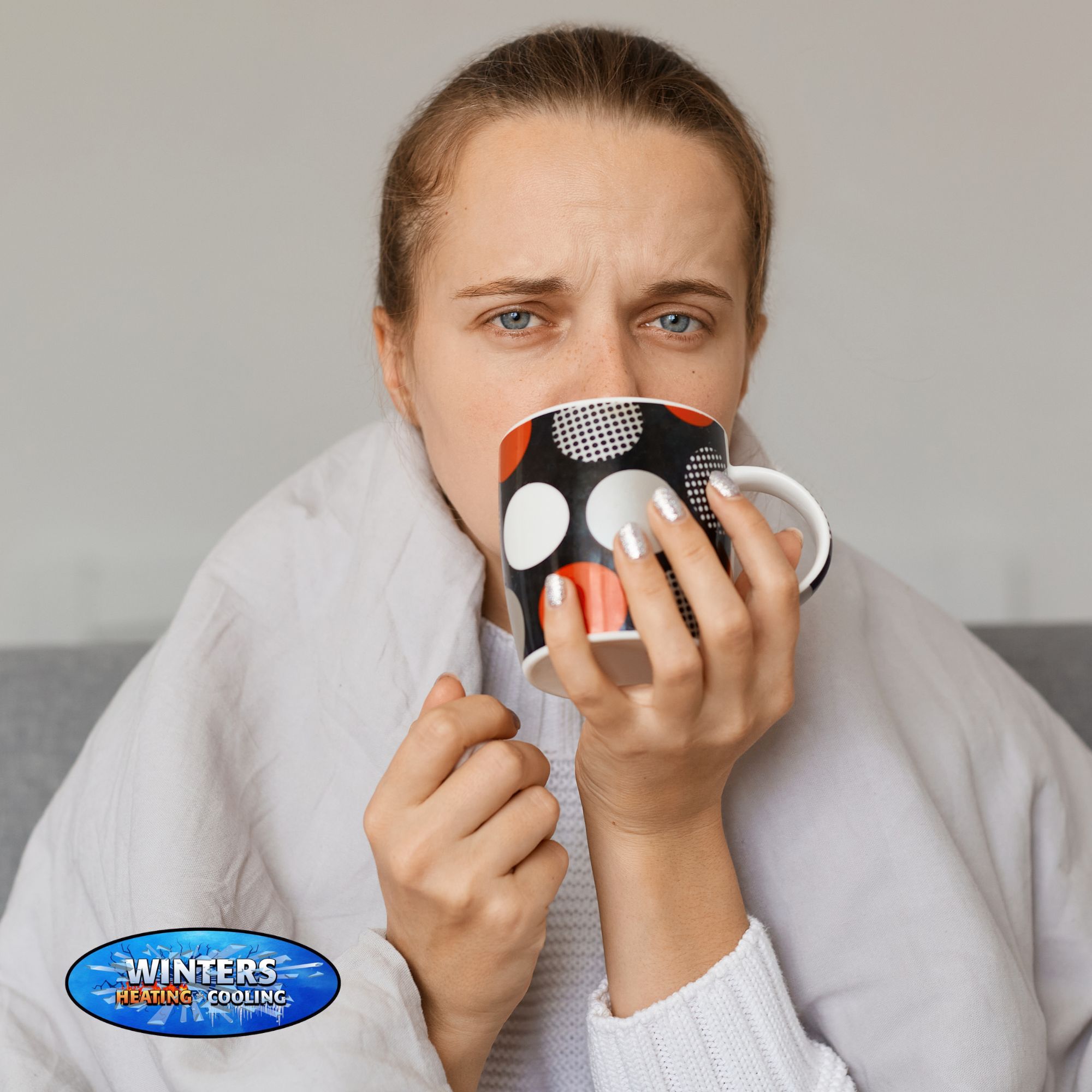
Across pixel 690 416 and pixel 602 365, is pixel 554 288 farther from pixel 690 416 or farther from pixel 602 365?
pixel 690 416

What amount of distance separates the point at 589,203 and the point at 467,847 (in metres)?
0.50

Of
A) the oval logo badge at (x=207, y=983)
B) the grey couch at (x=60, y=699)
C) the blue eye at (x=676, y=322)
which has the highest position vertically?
the blue eye at (x=676, y=322)

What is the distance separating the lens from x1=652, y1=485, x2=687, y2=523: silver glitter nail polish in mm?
714

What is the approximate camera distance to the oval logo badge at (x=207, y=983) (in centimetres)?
86

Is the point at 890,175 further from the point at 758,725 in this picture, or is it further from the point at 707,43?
the point at 758,725

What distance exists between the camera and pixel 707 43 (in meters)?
1.96

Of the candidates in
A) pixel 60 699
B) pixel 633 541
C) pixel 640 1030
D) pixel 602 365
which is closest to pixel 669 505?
pixel 633 541

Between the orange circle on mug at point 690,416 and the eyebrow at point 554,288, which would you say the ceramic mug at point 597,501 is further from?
the eyebrow at point 554,288

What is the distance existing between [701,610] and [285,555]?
595 mm

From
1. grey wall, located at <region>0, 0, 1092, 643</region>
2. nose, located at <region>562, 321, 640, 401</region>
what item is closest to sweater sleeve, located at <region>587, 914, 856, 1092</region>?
nose, located at <region>562, 321, 640, 401</region>

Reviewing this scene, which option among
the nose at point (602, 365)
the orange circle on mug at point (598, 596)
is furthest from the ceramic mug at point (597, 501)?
the nose at point (602, 365)

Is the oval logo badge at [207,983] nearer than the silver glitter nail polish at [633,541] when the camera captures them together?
No

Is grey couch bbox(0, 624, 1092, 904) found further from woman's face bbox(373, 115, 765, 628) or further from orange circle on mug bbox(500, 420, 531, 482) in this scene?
orange circle on mug bbox(500, 420, 531, 482)

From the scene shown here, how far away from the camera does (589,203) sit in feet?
3.05
